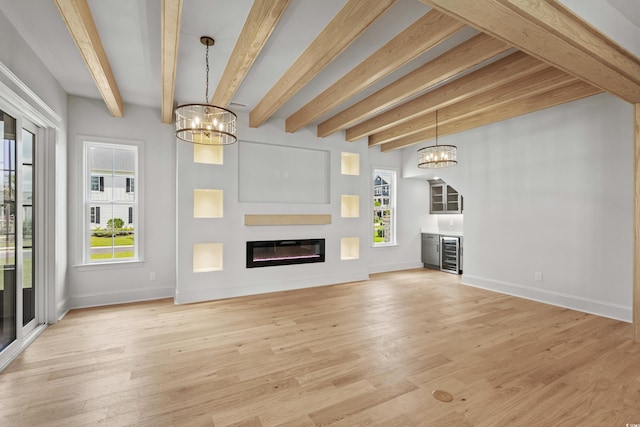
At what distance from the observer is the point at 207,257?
497cm

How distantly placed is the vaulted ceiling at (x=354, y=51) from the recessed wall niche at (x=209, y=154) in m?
0.75

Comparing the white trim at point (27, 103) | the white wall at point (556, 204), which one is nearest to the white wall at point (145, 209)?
the white trim at point (27, 103)

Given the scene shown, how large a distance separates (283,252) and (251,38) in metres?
3.54

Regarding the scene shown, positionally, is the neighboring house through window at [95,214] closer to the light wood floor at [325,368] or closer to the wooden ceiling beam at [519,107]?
the light wood floor at [325,368]

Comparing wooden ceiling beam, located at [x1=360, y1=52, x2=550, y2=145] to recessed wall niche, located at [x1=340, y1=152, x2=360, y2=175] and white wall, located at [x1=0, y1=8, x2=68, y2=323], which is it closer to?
recessed wall niche, located at [x1=340, y1=152, x2=360, y2=175]

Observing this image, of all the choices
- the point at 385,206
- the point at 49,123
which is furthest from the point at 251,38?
the point at 385,206

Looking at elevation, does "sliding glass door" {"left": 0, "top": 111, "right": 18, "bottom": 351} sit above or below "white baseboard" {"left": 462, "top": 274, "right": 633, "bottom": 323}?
above

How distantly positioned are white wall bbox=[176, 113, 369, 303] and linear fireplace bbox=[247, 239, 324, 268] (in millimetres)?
89

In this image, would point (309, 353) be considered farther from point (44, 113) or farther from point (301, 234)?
point (44, 113)

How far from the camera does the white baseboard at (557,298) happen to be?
3863 millimetres

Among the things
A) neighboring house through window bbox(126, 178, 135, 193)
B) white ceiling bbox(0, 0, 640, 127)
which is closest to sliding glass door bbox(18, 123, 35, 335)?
white ceiling bbox(0, 0, 640, 127)

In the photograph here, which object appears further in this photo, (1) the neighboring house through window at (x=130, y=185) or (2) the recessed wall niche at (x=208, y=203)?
(2) the recessed wall niche at (x=208, y=203)

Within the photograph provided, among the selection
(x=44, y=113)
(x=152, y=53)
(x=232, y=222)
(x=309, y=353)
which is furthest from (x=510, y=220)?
(x=44, y=113)

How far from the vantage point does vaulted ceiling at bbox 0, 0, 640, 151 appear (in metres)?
2.11
